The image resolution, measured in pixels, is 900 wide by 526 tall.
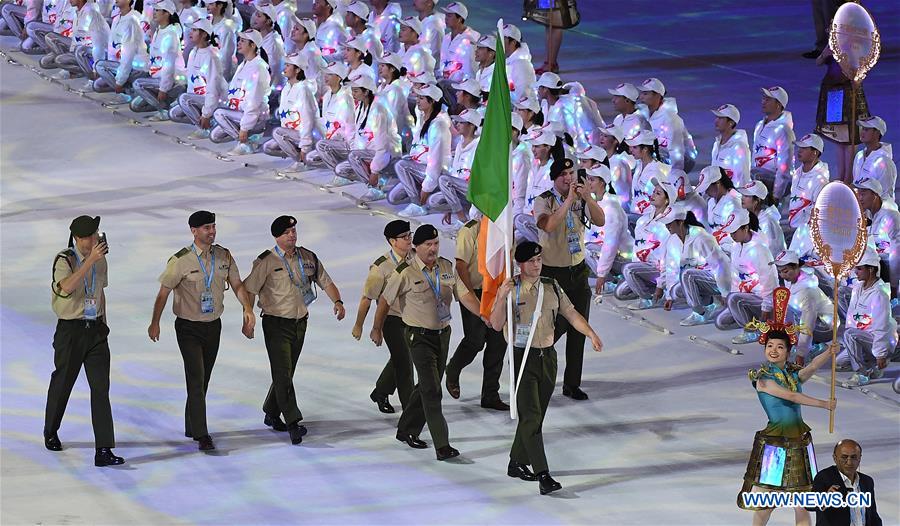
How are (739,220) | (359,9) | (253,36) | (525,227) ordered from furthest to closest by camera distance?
(359,9) → (253,36) → (525,227) → (739,220)

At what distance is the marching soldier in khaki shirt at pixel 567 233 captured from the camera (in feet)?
39.8

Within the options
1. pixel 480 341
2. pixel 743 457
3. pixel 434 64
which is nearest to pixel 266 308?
pixel 480 341

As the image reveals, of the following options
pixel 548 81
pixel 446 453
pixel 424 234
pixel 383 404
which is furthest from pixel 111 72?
pixel 446 453

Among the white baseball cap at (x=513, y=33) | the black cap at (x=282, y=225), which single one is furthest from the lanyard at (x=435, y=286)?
the white baseball cap at (x=513, y=33)

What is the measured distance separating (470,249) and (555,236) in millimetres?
613

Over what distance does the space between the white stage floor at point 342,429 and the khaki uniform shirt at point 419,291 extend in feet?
2.73

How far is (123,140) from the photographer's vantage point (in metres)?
18.3

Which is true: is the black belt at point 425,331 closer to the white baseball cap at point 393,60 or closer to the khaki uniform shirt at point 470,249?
the khaki uniform shirt at point 470,249

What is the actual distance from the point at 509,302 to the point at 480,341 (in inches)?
62.4

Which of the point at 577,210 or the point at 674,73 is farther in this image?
the point at 674,73

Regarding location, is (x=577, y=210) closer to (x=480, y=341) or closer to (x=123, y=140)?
(x=480, y=341)

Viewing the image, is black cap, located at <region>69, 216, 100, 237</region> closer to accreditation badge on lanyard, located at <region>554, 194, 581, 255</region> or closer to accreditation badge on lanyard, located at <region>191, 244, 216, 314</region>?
accreditation badge on lanyard, located at <region>191, 244, 216, 314</region>

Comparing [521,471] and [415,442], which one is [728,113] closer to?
[415,442]

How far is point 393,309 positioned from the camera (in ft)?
38.4
